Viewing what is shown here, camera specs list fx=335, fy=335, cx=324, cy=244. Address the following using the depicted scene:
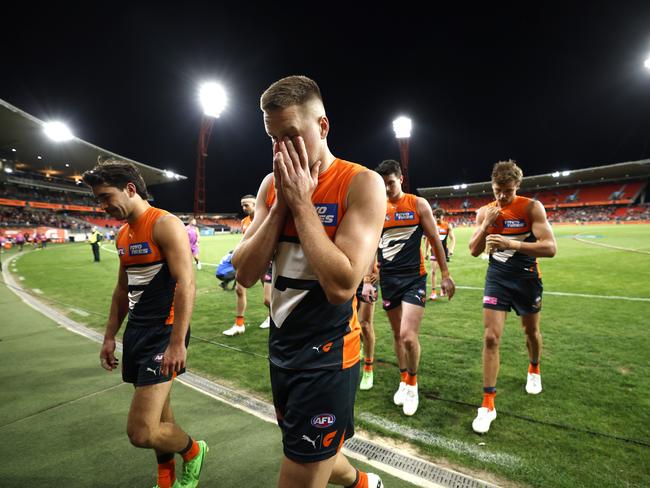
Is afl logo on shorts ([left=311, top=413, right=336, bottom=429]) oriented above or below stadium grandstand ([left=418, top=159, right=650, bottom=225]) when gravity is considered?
below

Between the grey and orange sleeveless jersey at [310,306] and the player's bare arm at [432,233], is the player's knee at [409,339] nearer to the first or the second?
the player's bare arm at [432,233]

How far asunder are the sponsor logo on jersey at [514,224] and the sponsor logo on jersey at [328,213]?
2.92 metres

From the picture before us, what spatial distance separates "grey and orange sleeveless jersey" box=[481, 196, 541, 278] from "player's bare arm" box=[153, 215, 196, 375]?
2896 millimetres

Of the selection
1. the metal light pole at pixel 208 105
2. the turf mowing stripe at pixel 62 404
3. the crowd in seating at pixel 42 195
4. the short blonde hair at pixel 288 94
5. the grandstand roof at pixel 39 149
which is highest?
Answer: the metal light pole at pixel 208 105

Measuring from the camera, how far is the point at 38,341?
5738 mm

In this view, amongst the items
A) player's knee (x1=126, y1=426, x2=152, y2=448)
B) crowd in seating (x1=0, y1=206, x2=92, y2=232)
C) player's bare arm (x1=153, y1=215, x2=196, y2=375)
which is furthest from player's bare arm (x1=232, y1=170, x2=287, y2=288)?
crowd in seating (x1=0, y1=206, x2=92, y2=232)

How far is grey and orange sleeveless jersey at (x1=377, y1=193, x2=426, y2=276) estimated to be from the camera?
148 inches

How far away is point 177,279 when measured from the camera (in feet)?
7.28

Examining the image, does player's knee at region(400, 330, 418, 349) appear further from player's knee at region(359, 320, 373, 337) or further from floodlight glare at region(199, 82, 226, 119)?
floodlight glare at region(199, 82, 226, 119)

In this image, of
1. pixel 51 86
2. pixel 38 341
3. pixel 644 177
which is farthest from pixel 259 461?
pixel 644 177

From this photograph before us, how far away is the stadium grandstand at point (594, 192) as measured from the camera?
Result: 52.6m

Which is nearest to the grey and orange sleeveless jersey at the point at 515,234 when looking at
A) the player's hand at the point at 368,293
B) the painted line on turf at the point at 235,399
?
the player's hand at the point at 368,293

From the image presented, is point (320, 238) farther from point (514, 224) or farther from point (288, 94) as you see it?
point (514, 224)

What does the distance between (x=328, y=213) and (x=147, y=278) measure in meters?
1.63
